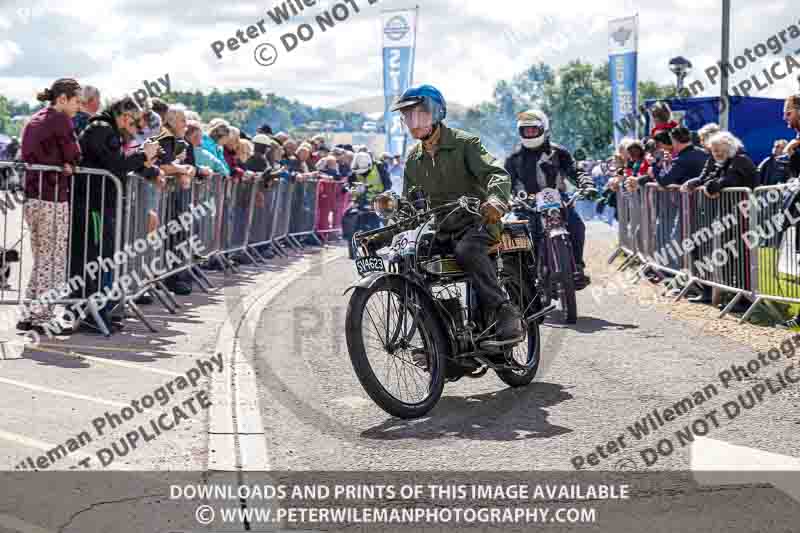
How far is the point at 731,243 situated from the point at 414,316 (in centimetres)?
639

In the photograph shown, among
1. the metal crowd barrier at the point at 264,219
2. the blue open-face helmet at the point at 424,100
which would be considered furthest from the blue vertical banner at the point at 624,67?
the blue open-face helmet at the point at 424,100

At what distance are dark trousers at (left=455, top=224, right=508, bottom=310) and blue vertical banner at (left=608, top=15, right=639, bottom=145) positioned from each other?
72.4 ft

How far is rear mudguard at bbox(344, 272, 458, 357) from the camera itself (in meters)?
6.52

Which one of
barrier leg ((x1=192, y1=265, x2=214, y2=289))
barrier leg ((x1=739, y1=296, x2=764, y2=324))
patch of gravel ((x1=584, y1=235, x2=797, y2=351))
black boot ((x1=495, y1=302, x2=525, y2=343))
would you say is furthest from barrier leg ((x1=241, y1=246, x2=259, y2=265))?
black boot ((x1=495, y1=302, x2=525, y2=343))

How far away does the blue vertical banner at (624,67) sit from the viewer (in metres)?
29.1

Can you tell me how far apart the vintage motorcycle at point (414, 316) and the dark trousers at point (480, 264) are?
0.23 ft

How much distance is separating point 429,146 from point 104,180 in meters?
3.56

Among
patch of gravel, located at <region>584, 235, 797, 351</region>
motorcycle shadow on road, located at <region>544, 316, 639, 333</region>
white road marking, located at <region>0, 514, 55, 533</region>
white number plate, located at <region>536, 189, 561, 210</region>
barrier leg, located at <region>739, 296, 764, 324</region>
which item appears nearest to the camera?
white road marking, located at <region>0, 514, 55, 533</region>

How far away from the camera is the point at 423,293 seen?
685 centimetres

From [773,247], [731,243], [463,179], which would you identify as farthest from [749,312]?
[463,179]

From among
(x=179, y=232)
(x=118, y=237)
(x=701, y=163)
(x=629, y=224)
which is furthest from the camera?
(x=629, y=224)

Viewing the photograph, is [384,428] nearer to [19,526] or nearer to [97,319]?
[19,526]

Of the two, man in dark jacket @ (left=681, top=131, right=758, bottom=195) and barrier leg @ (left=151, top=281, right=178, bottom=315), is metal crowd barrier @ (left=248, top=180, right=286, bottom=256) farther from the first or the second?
man in dark jacket @ (left=681, top=131, right=758, bottom=195)

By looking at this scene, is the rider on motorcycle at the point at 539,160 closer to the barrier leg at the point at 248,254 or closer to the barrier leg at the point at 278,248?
the barrier leg at the point at 248,254
